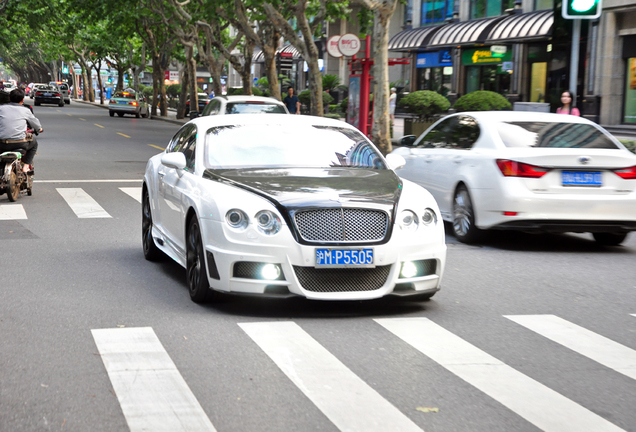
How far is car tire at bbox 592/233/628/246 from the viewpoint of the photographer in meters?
10.4

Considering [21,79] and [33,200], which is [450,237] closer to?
[33,200]

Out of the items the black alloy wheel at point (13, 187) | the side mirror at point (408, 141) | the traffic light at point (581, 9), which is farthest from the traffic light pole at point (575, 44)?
the black alloy wheel at point (13, 187)

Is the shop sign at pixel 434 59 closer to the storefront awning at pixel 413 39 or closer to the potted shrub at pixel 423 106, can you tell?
the storefront awning at pixel 413 39

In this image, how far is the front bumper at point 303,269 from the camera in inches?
250

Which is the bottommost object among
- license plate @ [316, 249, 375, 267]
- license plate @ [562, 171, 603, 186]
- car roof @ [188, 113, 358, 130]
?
license plate @ [316, 249, 375, 267]

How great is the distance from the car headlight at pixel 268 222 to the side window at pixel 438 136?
523 centimetres

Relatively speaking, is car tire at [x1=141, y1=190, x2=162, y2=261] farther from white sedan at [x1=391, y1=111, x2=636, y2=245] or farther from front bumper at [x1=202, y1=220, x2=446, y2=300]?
white sedan at [x1=391, y1=111, x2=636, y2=245]

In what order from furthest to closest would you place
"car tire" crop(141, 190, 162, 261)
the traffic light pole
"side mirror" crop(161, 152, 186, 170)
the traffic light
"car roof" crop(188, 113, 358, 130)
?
the traffic light pole, the traffic light, "car tire" crop(141, 190, 162, 261), "car roof" crop(188, 113, 358, 130), "side mirror" crop(161, 152, 186, 170)

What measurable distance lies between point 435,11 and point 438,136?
117 ft

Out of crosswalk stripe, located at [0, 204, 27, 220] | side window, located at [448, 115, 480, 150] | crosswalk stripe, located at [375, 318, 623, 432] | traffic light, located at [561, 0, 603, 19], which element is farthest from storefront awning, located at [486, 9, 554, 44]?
crosswalk stripe, located at [375, 318, 623, 432]

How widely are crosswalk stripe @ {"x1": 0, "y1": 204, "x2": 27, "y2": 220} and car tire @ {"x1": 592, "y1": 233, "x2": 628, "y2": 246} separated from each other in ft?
22.8

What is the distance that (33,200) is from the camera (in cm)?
1366

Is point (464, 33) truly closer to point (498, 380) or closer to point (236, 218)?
point (236, 218)

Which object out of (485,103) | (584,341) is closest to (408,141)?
(584,341)
